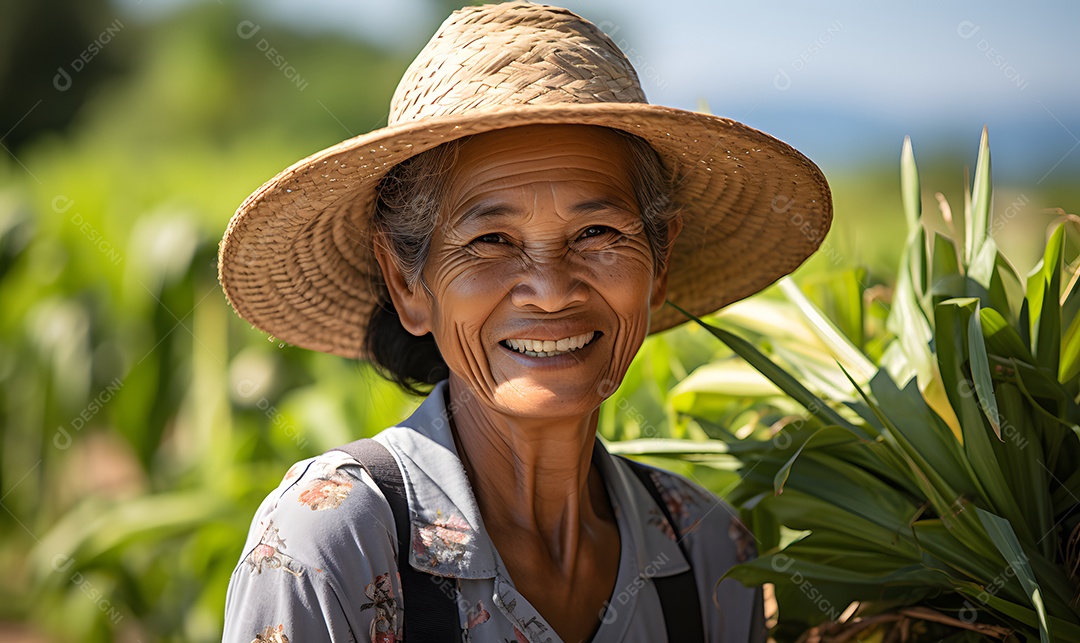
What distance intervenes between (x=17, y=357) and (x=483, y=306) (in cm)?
441

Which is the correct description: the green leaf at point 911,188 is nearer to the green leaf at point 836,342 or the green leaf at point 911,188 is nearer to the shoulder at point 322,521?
the green leaf at point 836,342

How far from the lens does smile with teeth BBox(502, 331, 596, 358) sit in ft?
4.54

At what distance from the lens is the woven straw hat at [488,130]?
1.30 meters

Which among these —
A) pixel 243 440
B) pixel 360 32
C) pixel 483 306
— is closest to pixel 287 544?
pixel 483 306

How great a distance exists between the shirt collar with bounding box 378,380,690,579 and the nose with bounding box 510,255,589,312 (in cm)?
27

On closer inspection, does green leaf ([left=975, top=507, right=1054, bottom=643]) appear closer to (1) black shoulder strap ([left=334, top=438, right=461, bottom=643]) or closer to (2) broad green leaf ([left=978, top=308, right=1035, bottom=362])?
(2) broad green leaf ([left=978, top=308, right=1035, bottom=362])

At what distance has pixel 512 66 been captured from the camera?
4.37ft

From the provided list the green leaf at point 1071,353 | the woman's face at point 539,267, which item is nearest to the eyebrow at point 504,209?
the woman's face at point 539,267

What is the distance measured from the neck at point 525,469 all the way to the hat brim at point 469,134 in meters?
0.34

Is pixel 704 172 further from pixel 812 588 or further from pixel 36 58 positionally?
pixel 36 58

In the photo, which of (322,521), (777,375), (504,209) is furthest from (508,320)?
(777,375)

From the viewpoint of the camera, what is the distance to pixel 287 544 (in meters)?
1.23

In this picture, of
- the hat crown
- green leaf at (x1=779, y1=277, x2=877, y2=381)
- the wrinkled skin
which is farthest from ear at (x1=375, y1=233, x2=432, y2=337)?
green leaf at (x1=779, y1=277, x2=877, y2=381)

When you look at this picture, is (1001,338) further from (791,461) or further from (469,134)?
(469,134)
